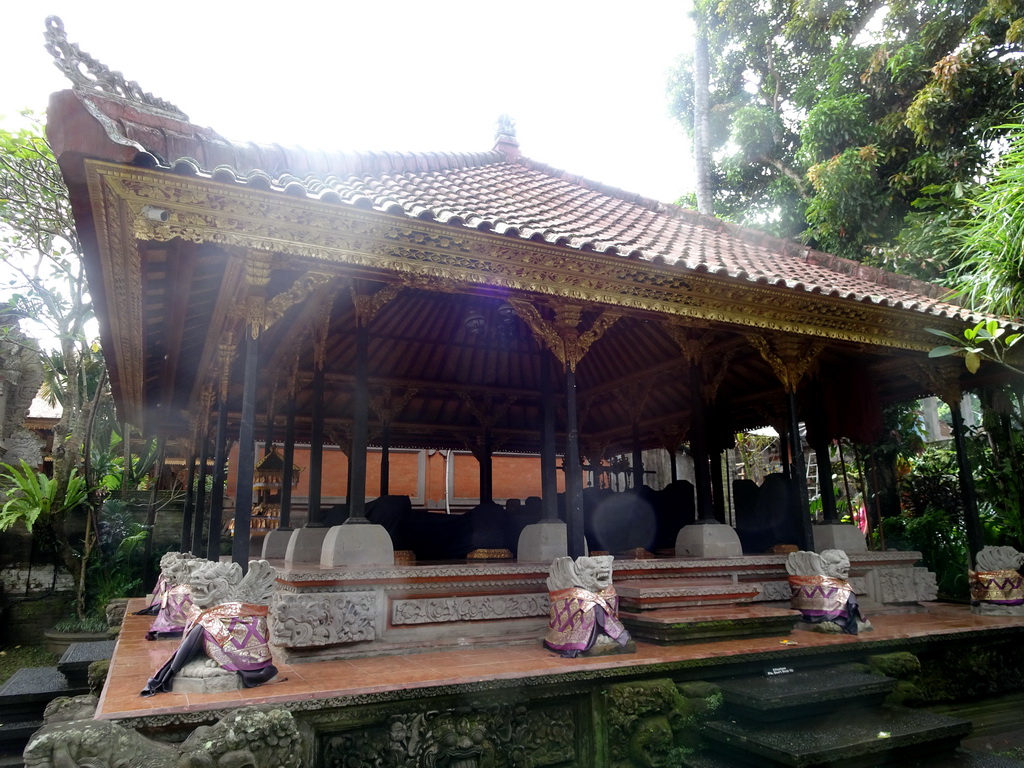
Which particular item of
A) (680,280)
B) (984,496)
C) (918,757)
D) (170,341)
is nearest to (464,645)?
(918,757)

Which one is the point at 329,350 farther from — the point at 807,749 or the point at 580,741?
the point at 807,749

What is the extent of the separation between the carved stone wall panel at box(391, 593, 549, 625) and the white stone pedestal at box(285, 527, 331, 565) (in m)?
1.55

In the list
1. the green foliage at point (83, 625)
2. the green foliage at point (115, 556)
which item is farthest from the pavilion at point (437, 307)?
the green foliage at point (115, 556)

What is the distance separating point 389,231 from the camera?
4789mm

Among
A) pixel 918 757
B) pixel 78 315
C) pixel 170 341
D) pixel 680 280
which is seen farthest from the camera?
pixel 78 315

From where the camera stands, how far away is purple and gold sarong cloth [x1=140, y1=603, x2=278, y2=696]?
150 inches

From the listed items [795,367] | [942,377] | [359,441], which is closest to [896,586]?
[942,377]

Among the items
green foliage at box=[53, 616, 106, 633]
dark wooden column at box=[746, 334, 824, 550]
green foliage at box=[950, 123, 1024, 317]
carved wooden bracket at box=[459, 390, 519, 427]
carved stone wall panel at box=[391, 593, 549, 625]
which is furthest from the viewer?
green foliage at box=[53, 616, 106, 633]

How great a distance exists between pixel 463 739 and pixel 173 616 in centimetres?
367

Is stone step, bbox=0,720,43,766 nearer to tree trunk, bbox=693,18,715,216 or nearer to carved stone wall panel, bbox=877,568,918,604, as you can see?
carved stone wall panel, bbox=877,568,918,604

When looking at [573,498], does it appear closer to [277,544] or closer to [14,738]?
[277,544]

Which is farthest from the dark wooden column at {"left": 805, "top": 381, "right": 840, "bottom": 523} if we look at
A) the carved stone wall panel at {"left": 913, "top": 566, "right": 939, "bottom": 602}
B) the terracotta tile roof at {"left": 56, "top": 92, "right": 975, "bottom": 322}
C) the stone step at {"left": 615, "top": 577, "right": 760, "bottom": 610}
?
the stone step at {"left": 615, "top": 577, "right": 760, "bottom": 610}

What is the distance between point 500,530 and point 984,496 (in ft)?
27.1

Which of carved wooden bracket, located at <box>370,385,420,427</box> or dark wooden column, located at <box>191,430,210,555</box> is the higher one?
carved wooden bracket, located at <box>370,385,420,427</box>
